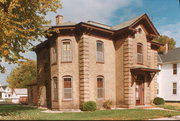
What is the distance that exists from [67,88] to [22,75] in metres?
57.1

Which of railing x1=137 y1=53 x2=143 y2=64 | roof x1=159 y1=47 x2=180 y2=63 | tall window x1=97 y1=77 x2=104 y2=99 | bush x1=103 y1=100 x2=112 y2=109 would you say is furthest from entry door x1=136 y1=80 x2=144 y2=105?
roof x1=159 y1=47 x2=180 y2=63

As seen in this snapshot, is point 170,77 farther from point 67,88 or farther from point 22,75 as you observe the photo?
point 22,75

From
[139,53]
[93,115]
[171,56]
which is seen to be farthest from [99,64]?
[171,56]

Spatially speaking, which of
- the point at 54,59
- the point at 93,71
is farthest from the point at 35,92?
the point at 93,71

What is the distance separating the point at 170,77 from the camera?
113 feet

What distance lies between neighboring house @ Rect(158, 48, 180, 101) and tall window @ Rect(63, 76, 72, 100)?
21.3 metres

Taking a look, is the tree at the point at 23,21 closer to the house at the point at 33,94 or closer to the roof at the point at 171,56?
the house at the point at 33,94

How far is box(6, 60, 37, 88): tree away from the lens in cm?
6900

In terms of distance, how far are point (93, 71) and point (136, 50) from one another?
17.6 ft

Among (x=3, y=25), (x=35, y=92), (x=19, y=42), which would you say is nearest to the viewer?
(x=3, y=25)

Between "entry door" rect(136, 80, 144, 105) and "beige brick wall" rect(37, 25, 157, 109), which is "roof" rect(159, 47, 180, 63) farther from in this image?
"entry door" rect(136, 80, 144, 105)

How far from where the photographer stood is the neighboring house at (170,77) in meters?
33.5

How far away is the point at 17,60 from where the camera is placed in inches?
574

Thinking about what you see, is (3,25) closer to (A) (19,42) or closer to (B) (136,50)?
(A) (19,42)
